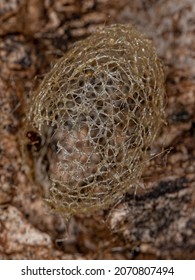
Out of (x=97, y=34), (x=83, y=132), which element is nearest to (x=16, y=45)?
(x=97, y=34)

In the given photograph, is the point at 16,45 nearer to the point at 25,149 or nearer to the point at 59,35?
the point at 59,35

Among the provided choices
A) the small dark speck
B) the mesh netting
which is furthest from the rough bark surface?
the mesh netting

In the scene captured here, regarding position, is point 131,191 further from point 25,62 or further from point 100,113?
point 25,62

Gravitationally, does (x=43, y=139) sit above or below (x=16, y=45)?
below

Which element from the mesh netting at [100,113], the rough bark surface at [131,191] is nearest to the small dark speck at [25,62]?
the rough bark surface at [131,191]

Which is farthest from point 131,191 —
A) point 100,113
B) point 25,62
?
point 25,62

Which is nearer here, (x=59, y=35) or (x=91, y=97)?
(x=91, y=97)

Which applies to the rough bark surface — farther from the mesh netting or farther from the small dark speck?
the mesh netting
